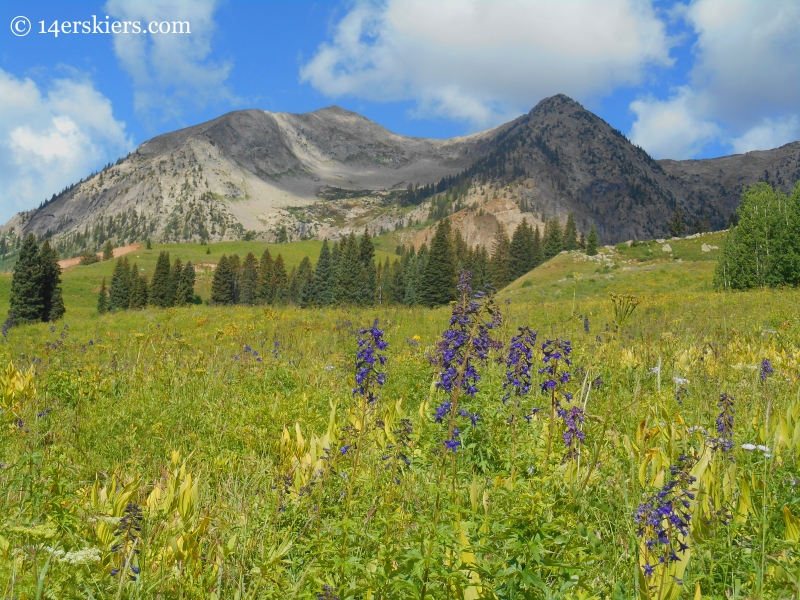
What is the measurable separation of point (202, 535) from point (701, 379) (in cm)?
524

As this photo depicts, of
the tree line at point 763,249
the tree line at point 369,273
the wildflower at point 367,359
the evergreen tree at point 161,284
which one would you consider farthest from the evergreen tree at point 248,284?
the wildflower at point 367,359

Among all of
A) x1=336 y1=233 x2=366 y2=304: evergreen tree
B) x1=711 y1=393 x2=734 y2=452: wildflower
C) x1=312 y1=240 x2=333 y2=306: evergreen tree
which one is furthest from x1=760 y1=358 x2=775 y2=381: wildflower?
x1=312 y1=240 x2=333 y2=306: evergreen tree

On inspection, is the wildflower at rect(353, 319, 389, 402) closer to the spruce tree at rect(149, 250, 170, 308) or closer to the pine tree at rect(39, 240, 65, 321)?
the pine tree at rect(39, 240, 65, 321)

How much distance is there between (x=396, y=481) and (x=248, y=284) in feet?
316

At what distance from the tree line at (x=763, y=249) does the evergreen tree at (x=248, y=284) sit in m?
79.4

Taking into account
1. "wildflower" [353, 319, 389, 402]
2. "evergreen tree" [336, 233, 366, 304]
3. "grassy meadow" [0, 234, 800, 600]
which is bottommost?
"grassy meadow" [0, 234, 800, 600]

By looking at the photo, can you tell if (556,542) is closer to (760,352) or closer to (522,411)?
(522,411)

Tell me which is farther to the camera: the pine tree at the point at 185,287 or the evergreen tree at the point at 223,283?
the evergreen tree at the point at 223,283

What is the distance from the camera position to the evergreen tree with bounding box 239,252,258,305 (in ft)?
311

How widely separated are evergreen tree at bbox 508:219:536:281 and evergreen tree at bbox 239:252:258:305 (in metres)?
47.1

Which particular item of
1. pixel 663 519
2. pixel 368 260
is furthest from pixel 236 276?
pixel 663 519

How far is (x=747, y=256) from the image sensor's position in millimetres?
27109

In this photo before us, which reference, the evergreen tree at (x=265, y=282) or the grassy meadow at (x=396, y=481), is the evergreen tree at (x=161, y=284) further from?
the grassy meadow at (x=396, y=481)

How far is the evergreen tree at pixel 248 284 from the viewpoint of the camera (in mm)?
94938
